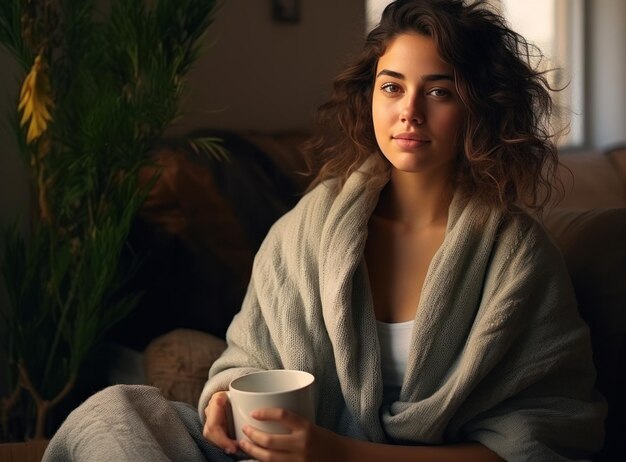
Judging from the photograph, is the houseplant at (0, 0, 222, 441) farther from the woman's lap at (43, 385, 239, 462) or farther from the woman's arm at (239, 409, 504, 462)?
the woman's arm at (239, 409, 504, 462)

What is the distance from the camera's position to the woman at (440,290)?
1.49 m

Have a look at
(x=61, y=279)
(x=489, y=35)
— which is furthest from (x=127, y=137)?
(x=489, y=35)

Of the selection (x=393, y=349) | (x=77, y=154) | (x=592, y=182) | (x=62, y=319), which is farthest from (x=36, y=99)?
(x=592, y=182)

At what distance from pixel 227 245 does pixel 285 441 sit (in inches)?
39.7

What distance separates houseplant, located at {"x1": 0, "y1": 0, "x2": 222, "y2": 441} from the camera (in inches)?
74.9

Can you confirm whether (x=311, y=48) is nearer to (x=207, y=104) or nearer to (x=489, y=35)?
(x=207, y=104)

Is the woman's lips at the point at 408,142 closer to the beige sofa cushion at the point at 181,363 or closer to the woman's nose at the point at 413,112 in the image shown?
the woman's nose at the point at 413,112

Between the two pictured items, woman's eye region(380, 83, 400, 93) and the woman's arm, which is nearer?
the woman's arm

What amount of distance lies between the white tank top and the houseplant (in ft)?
2.05

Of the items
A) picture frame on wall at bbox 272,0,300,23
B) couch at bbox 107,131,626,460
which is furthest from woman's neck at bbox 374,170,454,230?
picture frame on wall at bbox 272,0,300,23

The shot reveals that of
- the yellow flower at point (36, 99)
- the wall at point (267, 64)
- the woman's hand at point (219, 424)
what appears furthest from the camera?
the wall at point (267, 64)

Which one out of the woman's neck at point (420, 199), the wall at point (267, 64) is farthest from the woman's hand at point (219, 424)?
the wall at point (267, 64)

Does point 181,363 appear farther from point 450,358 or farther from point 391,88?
point 391,88

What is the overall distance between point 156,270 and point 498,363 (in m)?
0.95
